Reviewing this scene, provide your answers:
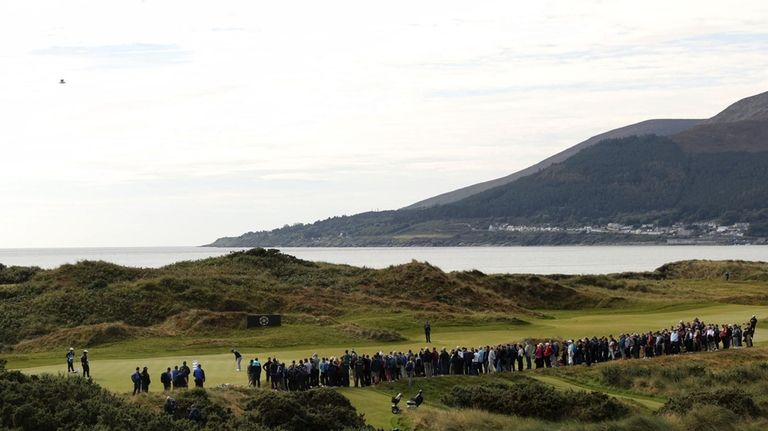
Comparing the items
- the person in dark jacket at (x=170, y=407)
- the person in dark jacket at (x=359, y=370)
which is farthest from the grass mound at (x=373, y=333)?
the person in dark jacket at (x=170, y=407)

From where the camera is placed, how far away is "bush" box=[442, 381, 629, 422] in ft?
118

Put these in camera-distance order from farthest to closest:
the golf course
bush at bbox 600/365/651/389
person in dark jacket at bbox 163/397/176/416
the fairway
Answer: bush at bbox 600/365/651/389 → the fairway → the golf course → person in dark jacket at bbox 163/397/176/416

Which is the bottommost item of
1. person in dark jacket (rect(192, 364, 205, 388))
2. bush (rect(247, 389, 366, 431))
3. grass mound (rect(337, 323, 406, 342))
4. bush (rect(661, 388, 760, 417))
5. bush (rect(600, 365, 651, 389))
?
bush (rect(661, 388, 760, 417))

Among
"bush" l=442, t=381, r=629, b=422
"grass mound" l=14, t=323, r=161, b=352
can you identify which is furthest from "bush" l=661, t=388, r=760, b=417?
"grass mound" l=14, t=323, r=161, b=352

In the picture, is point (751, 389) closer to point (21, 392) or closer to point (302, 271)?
point (21, 392)

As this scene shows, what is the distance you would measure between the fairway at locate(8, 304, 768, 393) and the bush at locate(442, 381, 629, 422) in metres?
7.93

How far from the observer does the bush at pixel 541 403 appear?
36.1 m

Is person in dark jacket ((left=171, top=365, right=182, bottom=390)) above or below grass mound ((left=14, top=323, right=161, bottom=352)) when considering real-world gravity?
below

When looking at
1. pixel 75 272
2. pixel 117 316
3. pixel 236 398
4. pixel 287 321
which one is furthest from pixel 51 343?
pixel 236 398

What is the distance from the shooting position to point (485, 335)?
5656cm

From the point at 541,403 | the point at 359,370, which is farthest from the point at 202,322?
the point at 541,403

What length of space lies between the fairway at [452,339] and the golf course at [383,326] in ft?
0.34

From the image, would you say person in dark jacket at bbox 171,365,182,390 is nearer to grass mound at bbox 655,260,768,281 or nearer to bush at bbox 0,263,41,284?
bush at bbox 0,263,41,284

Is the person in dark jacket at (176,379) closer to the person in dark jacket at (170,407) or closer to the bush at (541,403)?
the person in dark jacket at (170,407)
